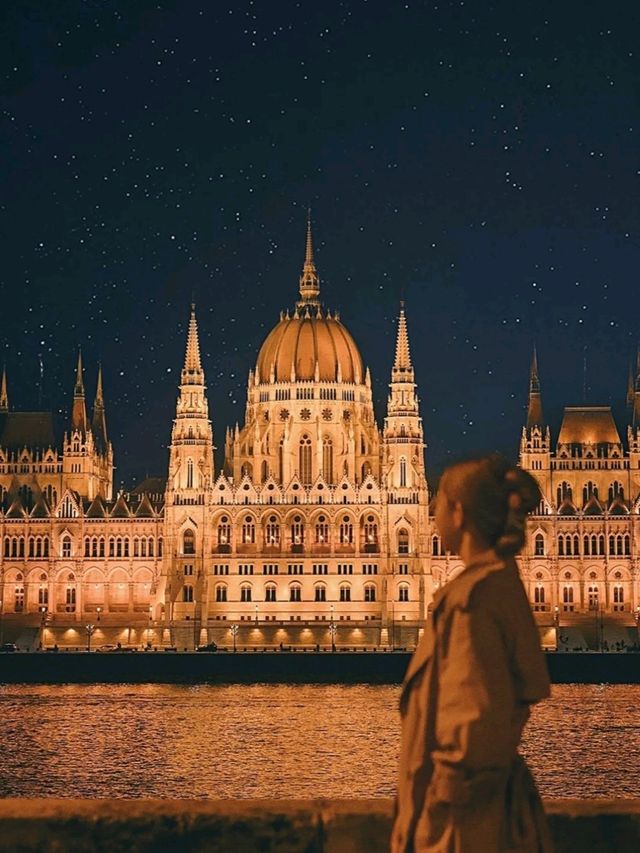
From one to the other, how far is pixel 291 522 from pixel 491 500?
110182 millimetres

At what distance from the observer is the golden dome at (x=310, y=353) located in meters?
127

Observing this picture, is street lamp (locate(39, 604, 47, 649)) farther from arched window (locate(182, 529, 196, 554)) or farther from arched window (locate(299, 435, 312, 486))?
Result: arched window (locate(299, 435, 312, 486))

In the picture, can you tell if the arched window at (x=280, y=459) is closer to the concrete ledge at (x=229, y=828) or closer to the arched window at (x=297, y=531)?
the arched window at (x=297, y=531)

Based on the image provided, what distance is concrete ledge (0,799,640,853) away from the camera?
912 cm

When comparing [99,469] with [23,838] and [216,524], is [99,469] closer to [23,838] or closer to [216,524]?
[216,524]

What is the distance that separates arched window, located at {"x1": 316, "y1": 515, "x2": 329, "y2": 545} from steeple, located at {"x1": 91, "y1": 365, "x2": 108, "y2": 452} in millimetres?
26245

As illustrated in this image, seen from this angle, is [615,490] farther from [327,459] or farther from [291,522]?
[291,522]

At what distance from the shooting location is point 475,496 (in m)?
7.39

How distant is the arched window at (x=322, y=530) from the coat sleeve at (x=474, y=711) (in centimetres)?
11016

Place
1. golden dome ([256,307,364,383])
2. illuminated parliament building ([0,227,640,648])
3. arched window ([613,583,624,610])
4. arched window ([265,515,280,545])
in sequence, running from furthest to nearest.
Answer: golden dome ([256,307,364,383]) → arched window ([613,583,624,610]) → arched window ([265,515,280,545]) → illuminated parliament building ([0,227,640,648])

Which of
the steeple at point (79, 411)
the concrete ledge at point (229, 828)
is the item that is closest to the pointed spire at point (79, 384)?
the steeple at point (79, 411)

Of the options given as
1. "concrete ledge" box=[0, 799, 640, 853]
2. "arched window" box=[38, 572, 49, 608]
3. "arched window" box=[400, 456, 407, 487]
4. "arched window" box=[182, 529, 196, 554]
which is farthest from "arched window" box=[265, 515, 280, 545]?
"concrete ledge" box=[0, 799, 640, 853]

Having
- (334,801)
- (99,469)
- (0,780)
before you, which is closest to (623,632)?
(99,469)

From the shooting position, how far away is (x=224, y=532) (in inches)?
4643
